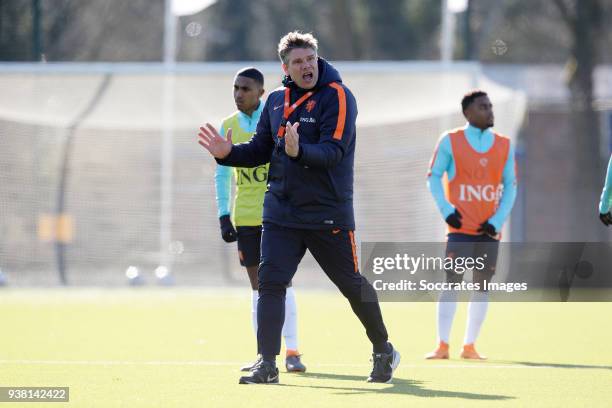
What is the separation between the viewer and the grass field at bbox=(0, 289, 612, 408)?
7.36 meters

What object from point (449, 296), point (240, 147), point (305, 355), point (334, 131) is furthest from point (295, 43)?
point (305, 355)

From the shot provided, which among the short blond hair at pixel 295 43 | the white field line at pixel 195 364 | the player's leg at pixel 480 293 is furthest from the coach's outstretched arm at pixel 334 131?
the player's leg at pixel 480 293

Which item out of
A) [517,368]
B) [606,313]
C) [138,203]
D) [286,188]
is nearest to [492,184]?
[517,368]

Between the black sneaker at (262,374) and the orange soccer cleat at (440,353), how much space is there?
91.8 inches

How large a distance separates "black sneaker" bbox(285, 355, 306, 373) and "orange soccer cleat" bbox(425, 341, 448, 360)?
1.31 meters

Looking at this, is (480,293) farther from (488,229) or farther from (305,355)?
(305,355)

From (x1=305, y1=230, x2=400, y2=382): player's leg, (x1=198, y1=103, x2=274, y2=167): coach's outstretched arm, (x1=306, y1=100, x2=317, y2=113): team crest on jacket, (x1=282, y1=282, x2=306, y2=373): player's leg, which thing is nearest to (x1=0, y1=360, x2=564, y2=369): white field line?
(x1=282, y1=282, x2=306, y2=373): player's leg

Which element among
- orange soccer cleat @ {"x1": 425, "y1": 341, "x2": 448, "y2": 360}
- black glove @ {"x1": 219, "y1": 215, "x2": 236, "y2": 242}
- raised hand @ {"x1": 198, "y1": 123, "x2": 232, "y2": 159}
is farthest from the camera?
orange soccer cleat @ {"x1": 425, "y1": 341, "x2": 448, "y2": 360}

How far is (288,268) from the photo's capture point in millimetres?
7812

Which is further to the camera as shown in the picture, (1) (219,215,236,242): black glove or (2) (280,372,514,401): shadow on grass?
(1) (219,215,236,242): black glove

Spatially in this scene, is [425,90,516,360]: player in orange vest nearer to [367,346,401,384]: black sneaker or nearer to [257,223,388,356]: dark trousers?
[367,346,401,384]: black sneaker

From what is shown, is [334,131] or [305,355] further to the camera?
[305,355]

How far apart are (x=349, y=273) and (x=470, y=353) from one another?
8.10ft

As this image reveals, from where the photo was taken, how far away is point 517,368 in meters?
9.12
